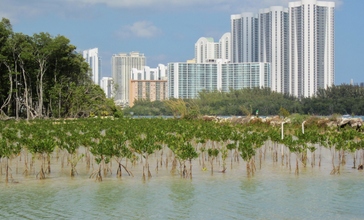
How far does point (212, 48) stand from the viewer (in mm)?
138125

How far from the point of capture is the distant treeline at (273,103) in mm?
68562

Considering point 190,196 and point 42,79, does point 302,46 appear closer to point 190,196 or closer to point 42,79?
point 42,79

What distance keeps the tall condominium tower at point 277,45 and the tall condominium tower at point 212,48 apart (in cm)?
1886

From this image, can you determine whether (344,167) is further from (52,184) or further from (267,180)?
(52,184)

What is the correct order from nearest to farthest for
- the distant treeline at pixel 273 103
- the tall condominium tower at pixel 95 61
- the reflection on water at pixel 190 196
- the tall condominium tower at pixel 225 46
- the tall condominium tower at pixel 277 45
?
the reflection on water at pixel 190 196 < the distant treeline at pixel 273 103 < the tall condominium tower at pixel 277 45 < the tall condominium tower at pixel 95 61 < the tall condominium tower at pixel 225 46

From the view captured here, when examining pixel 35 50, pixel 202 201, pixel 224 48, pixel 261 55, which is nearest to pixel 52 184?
pixel 202 201

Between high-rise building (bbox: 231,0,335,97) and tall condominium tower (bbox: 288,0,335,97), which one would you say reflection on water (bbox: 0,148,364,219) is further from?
tall condominium tower (bbox: 288,0,335,97)

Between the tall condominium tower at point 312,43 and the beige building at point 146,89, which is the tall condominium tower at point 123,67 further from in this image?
the tall condominium tower at point 312,43

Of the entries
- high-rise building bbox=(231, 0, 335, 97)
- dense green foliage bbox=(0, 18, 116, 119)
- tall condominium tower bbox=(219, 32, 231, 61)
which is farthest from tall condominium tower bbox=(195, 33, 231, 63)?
dense green foliage bbox=(0, 18, 116, 119)

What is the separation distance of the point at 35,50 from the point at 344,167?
3113 centimetres

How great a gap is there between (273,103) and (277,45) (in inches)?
1264

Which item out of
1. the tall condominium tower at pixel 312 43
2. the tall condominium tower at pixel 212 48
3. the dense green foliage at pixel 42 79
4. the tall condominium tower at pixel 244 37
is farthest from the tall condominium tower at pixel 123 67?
the dense green foliage at pixel 42 79

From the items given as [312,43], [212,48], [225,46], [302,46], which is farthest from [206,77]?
[212,48]

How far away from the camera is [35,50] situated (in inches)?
1672
